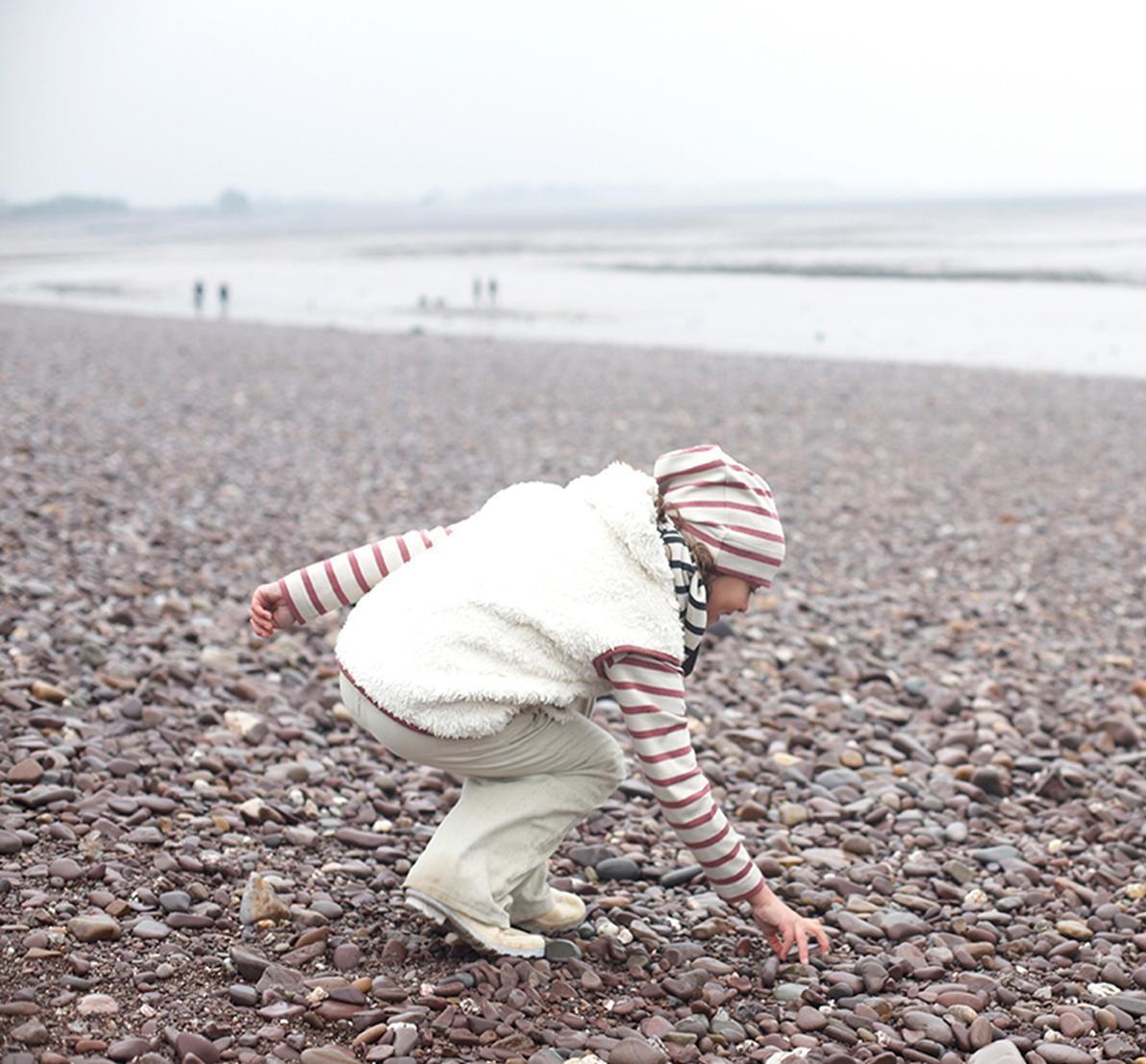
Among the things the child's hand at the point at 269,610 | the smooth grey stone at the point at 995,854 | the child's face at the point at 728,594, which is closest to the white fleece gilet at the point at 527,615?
the child's face at the point at 728,594

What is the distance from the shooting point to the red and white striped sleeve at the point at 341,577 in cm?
332

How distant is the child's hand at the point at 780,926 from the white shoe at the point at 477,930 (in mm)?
594

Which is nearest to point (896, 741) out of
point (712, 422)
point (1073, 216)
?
point (712, 422)

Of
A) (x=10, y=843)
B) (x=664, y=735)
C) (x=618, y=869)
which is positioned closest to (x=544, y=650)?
(x=664, y=735)

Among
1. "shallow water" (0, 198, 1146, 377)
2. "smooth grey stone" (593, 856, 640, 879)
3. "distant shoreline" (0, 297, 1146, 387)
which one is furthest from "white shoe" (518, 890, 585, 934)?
"shallow water" (0, 198, 1146, 377)

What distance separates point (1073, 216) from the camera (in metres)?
109

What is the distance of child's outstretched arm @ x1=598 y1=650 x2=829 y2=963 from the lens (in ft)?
9.79

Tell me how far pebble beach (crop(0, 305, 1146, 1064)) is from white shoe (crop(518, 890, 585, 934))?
106mm

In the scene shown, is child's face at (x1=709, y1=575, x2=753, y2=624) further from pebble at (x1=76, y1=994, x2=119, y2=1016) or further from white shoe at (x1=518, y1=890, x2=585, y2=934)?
pebble at (x1=76, y1=994, x2=119, y2=1016)

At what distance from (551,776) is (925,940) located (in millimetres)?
1202

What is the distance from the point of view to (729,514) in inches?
120

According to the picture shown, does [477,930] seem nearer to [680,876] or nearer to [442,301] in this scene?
[680,876]

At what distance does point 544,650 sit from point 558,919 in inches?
34.9

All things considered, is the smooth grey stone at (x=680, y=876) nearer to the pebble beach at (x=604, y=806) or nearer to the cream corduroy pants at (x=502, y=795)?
the pebble beach at (x=604, y=806)
